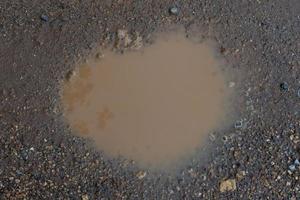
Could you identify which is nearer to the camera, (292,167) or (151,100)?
(292,167)

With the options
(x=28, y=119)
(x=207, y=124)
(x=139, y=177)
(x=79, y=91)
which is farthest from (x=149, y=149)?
(x=28, y=119)

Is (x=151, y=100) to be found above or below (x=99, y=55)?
below

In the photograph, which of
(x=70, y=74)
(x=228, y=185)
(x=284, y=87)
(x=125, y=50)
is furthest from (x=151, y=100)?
(x=284, y=87)

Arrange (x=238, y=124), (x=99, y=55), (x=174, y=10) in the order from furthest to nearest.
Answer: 1. (x=174, y=10)
2. (x=99, y=55)
3. (x=238, y=124)

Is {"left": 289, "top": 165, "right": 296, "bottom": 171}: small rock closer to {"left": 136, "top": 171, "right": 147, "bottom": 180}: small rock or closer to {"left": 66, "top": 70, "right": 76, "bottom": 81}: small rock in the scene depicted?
{"left": 136, "top": 171, "right": 147, "bottom": 180}: small rock

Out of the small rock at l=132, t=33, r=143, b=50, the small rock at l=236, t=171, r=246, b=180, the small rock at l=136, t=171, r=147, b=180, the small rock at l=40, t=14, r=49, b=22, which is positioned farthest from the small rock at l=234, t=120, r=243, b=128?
the small rock at l=40, t=14, r=49, b=22

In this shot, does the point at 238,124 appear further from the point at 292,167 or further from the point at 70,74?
the point at 70,74

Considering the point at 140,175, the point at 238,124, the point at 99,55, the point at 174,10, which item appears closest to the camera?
the point at 140,175
